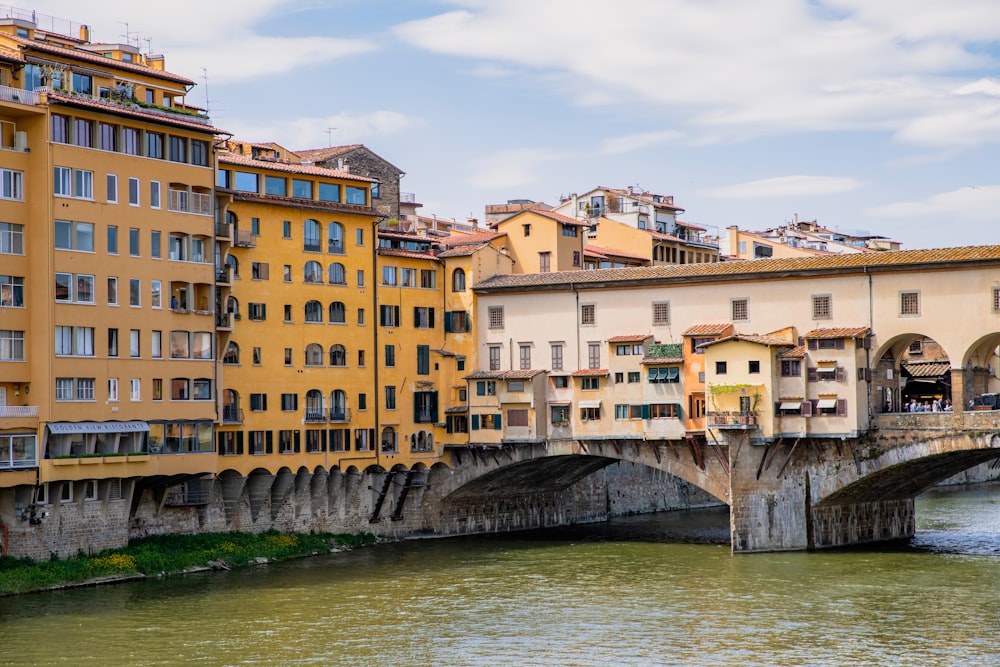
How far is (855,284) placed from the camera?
5872cm

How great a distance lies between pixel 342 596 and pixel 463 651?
10188 millimetres

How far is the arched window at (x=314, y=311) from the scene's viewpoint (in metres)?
63.4

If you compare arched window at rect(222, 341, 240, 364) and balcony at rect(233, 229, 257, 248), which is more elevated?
balcony at rect(233, 229, 257, 248)

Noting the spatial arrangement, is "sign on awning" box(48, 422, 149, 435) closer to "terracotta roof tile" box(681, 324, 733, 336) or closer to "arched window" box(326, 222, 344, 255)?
"arched window" box(326, 222, 344, 255)

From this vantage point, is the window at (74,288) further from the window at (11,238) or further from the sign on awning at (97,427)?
the sign on awning at (97,427)

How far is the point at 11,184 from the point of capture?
51.2m

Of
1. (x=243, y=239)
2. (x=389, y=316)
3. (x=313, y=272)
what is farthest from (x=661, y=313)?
(x=243, y=239)

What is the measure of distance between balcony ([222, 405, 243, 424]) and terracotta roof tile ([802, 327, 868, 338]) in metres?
23.2

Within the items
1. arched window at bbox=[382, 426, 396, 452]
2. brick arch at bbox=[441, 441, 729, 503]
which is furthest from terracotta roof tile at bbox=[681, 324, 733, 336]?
arched window at bbox=[382, 426, 396, 452]

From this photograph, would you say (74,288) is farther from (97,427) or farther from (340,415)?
(340,415)

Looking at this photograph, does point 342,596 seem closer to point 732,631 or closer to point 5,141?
point 732,631

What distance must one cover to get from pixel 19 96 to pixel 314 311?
55.6ft

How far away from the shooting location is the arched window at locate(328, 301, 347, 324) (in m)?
64.2

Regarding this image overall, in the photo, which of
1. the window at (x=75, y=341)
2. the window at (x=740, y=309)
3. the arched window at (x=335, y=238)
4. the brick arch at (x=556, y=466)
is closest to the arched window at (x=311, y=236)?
the arched window at (x=335, y=238)
